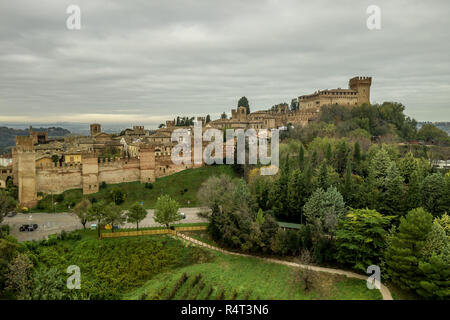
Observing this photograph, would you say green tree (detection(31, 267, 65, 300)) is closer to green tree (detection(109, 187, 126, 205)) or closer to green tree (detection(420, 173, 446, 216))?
green tree (detection(109, 187, 126, 205))

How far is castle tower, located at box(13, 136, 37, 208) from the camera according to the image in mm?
38312

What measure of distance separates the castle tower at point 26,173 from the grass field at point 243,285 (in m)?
21.1

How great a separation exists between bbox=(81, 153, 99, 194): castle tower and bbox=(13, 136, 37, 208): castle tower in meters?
5.36

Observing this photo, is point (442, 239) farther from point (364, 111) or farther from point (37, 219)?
point (364, 111)

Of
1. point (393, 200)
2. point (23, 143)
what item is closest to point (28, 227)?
point (23, 143)

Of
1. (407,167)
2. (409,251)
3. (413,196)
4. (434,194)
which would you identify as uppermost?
(407,167)

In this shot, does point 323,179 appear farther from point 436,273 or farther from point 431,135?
point 431,135

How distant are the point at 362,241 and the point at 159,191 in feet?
86.3

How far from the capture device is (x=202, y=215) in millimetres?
35281

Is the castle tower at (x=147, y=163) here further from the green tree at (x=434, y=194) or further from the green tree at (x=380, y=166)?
the green tree at (x=434, y=194)

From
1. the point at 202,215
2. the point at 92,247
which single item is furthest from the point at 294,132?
the point at 92,247

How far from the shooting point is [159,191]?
44281 mm

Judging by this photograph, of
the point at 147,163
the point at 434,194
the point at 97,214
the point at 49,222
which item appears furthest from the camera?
the point at 147,163
